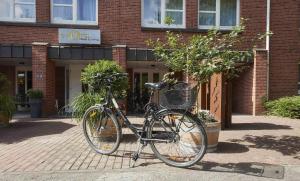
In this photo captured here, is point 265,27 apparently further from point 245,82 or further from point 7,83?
point 7,83

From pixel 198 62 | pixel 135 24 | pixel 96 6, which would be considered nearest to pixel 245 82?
pixel 135 24

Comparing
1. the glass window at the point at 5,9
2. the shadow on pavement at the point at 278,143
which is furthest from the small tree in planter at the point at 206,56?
the glass window at the point at 5,9

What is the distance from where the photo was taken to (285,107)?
1420 centimetres

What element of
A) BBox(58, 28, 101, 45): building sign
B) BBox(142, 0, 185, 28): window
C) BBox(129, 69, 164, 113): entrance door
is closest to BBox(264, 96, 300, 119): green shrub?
BBox(142, 0, 185, 28): window

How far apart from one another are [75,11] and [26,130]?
6413 mm

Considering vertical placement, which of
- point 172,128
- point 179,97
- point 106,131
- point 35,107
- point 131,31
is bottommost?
point 35,107

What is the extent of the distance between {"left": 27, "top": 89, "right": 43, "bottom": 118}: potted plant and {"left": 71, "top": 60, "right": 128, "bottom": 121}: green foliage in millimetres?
6250

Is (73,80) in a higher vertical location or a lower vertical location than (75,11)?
lower

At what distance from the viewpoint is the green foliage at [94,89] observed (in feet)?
26.3

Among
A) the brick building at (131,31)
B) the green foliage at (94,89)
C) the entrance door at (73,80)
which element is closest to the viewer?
the green foliage at (94,89)

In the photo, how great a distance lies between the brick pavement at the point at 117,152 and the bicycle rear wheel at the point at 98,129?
0.62ft

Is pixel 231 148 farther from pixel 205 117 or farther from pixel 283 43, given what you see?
pixel 283 43

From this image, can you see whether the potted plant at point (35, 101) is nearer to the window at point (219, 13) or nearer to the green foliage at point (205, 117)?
the window at point (219, 13)

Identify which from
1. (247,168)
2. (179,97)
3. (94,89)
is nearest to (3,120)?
(94,89)
